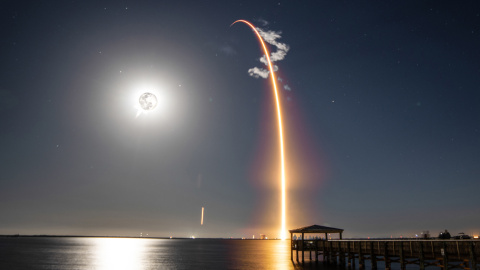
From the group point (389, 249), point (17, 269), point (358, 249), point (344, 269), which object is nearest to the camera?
point (389, 249)

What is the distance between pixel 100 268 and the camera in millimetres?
58719

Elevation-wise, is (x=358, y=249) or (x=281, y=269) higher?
(x=358, y=249)

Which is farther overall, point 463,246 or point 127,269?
point 127,269

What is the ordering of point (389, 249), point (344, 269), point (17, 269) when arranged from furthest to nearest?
point (17, 269) < point (344, 269) < point (389, 249)

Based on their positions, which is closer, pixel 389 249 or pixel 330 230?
pixel 389 249

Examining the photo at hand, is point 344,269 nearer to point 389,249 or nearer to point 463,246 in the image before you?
point 389,249

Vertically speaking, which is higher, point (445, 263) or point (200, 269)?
point (445, 263)

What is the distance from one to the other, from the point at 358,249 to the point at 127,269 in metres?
38.5

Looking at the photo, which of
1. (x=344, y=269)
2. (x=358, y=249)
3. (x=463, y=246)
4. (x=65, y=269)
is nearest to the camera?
(x=463, y=246)

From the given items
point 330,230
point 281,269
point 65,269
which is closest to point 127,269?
point 65,269

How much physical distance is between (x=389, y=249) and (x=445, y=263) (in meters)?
8.78

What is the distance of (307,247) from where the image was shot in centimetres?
5697

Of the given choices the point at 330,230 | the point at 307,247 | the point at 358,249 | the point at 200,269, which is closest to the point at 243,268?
the point at 200,269

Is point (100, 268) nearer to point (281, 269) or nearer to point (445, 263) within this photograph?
point (281, 269)
